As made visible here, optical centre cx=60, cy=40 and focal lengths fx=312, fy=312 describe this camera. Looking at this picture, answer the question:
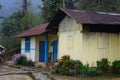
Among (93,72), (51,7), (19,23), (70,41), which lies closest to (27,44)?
(70,41)

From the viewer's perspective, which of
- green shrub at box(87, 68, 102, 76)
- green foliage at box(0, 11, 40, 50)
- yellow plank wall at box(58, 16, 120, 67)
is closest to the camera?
green shrub at box(87, 68, 102, 76)

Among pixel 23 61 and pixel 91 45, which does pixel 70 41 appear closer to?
pixel 91 45

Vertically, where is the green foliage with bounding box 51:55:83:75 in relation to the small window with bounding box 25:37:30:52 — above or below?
below

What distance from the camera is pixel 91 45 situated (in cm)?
1909

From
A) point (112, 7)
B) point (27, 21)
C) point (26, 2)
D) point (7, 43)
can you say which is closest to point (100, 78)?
point (112, 7)

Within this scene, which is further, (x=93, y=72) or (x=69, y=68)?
(x=69, y=68)

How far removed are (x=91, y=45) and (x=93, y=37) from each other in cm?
51

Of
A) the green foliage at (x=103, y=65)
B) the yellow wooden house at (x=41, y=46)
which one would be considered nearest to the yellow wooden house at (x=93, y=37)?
the green foliage at (x=103, y=65)

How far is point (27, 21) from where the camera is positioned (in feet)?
153

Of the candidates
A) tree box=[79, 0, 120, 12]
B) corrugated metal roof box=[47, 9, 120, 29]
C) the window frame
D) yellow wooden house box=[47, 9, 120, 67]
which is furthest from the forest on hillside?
yellow wooden house box=[47, 9, 120, 67]

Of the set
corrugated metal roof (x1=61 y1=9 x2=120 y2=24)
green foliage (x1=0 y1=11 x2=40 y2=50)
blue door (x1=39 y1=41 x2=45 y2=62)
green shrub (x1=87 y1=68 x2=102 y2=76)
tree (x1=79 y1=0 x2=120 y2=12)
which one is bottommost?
green shrub (x1=87 y1=68 x2=102 y2=76)

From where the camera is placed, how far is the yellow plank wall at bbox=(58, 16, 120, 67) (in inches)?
746

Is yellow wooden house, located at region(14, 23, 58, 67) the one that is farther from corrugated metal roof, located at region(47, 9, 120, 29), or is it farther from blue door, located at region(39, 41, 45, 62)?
corrugated metal roof, located at region(47, 9, 120, 29)

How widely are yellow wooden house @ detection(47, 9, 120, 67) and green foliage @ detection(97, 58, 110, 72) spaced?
425 millimetres
